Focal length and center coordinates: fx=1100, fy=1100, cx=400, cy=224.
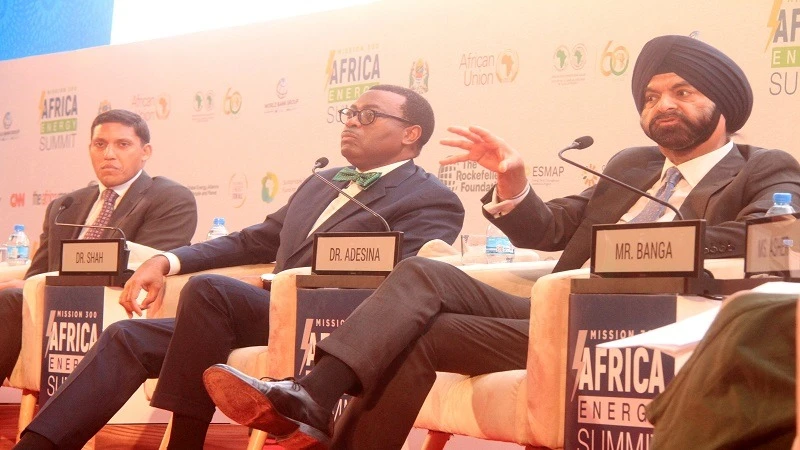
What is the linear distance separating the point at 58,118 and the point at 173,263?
12.3 ft

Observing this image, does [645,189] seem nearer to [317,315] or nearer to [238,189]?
[317,315]

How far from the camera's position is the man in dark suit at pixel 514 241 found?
6.83 feet

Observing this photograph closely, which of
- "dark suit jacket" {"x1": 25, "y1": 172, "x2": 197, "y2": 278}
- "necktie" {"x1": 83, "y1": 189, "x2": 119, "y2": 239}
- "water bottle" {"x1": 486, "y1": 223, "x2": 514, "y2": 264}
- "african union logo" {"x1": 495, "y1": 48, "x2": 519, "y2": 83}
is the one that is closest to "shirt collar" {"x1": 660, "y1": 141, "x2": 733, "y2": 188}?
"water bottle" {"x1": 486, "y1": 223, "x2": 514, "y2": 264}

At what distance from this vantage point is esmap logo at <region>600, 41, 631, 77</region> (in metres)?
4.03

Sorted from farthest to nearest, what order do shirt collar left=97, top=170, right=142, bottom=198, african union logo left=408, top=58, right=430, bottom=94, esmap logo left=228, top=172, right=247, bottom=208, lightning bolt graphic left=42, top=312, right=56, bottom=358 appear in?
esmap logo left=228, top=172, right=247, bottom=208
african union logo left=408, top=58, right=430, bottom=94
shirt collar left=97, top=170, right=142, bottom=198
lightning bolt graphic left=42, top=312, right=56, bottom=358

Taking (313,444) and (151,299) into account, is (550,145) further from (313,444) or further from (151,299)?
(313,444)

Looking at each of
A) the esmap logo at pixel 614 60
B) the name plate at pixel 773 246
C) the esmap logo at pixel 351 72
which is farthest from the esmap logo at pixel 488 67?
the name plate at pixel 773 246

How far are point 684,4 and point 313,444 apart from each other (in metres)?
2.47

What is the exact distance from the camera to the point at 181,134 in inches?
237

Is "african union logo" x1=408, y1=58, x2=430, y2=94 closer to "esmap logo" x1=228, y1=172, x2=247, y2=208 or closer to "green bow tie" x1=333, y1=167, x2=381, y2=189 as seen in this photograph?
"esmap logo" x1=228, y1=172, x2=247, y2=208

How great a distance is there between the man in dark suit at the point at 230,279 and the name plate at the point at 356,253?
30 cm

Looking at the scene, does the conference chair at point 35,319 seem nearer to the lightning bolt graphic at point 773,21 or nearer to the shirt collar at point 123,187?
the shirt collar at point 123,187

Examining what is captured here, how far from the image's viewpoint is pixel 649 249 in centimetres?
205

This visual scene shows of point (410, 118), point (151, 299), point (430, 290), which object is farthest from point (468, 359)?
point (410, 118)
